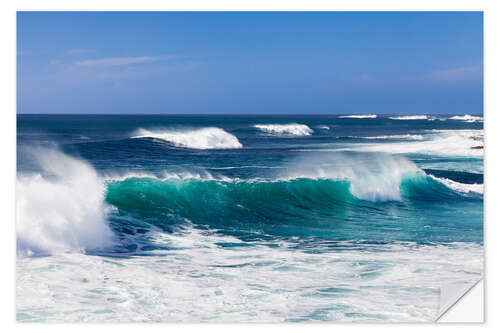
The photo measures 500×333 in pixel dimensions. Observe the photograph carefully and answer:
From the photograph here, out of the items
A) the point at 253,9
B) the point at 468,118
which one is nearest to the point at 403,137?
the point at 468,118

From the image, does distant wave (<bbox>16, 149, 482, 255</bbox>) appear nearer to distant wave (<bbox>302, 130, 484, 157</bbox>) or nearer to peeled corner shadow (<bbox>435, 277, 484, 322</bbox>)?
distant wave (<bbox>302, 130, 484, 157</bbox>)

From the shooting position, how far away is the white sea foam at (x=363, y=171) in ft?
18.1

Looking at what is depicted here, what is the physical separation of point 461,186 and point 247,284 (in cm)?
253

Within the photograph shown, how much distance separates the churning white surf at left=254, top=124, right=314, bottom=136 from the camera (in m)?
5.18

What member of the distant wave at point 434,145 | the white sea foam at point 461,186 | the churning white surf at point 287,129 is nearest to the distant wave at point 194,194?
the white sea foam at point 461,186

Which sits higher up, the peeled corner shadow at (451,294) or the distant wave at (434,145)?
the distant wave at (434,145)

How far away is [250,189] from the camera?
227 inches

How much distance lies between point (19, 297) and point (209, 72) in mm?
2274

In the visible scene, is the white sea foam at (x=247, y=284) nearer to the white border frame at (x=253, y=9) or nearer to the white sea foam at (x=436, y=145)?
the white border frame at (x=253, y=9)

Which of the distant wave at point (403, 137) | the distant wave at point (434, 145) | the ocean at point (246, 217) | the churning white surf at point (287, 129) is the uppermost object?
the churning white surf at point (287, 129)

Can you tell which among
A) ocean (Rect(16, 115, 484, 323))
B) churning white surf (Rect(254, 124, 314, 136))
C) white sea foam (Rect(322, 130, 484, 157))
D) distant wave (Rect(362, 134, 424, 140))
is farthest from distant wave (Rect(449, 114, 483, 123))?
churning white surf (Rect(254, 124, 314, 136))

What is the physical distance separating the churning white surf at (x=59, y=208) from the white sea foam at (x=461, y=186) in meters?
3.20

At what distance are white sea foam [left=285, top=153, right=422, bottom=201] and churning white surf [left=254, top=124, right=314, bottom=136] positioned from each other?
0.49 m

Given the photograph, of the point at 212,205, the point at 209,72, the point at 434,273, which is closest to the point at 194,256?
the point at 212,205
